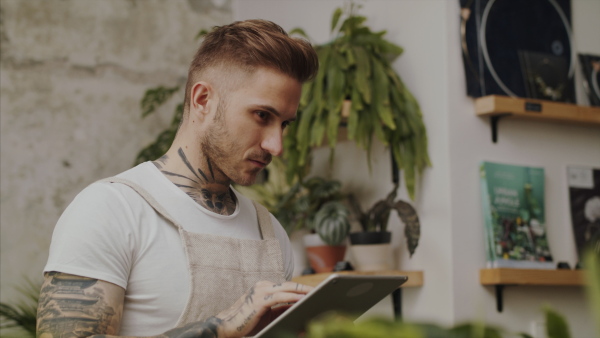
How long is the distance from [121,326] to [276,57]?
62 cm

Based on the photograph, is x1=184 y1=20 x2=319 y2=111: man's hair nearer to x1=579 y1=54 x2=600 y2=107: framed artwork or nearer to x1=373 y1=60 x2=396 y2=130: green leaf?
x1=373 y1=60 x2=396 y2=130: green leaf

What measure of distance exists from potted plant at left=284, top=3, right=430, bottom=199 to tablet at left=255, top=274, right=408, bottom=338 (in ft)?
4.69

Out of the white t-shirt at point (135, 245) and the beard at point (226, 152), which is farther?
the beard at point (226, 152)

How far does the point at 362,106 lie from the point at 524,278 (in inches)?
33.6

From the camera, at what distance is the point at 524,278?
251 cm

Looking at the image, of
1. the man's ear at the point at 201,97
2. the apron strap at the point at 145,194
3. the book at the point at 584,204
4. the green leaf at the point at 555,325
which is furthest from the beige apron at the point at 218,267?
the book at the point at 584,204

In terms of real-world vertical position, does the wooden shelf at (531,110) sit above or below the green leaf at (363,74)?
below

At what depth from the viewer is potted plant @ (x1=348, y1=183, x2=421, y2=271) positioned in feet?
8.35

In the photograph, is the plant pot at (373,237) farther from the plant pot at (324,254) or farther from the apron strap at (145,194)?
the apron strap at (145,194)

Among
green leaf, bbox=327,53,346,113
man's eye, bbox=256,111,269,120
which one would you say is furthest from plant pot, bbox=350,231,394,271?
man's eye, bbox=256,111,269,120

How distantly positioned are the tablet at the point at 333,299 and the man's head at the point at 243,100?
39 cm

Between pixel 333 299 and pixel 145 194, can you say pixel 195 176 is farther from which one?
pixel 333 299

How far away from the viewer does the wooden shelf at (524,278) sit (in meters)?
2.48

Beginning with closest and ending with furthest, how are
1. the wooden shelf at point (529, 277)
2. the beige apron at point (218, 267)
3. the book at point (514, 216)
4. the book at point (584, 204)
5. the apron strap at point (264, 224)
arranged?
the beige apron at point (218, 267) → the apron strap at point (264, 224) → the wooden shelf at point (529, 277) → the book at point (514, 216) → the book at point (584, 204)
